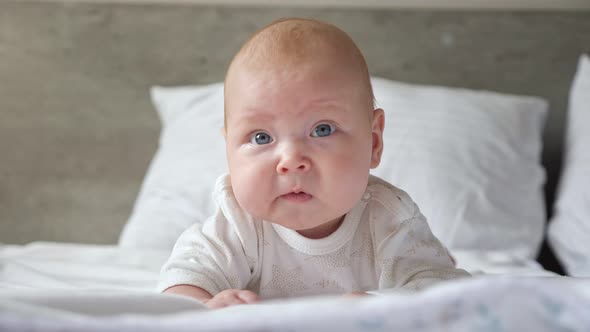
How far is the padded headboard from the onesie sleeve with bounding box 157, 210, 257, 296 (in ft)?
3.97

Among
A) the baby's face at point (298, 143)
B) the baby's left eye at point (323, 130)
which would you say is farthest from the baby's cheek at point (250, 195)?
the baby's left eye at point (323, 130)

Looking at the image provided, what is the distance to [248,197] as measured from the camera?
40.8 inches

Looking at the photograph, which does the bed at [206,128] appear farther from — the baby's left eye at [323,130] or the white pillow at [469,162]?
the baby's left eye at [323,130]

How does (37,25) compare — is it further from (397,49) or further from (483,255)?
(483,255)

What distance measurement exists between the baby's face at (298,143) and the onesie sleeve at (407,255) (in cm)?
11

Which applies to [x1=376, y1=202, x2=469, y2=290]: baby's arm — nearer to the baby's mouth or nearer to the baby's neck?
the baby's neck

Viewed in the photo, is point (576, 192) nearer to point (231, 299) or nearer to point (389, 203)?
point (389, 203)

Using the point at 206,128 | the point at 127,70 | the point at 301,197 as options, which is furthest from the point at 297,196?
the point at 127,70

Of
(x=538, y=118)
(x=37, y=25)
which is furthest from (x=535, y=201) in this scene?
(x=37, y=25)

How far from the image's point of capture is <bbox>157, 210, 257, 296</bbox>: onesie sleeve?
3.44 ft

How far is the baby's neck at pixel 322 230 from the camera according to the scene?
1.14 meters

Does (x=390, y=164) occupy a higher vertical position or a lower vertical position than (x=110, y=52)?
lower

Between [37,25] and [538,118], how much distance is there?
1.56 metres

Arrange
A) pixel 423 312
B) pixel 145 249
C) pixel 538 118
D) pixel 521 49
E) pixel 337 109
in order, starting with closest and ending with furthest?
pixel 423 312, pixel 337 109, pixel 145 249, pixel 538 118, pixel 521 49
